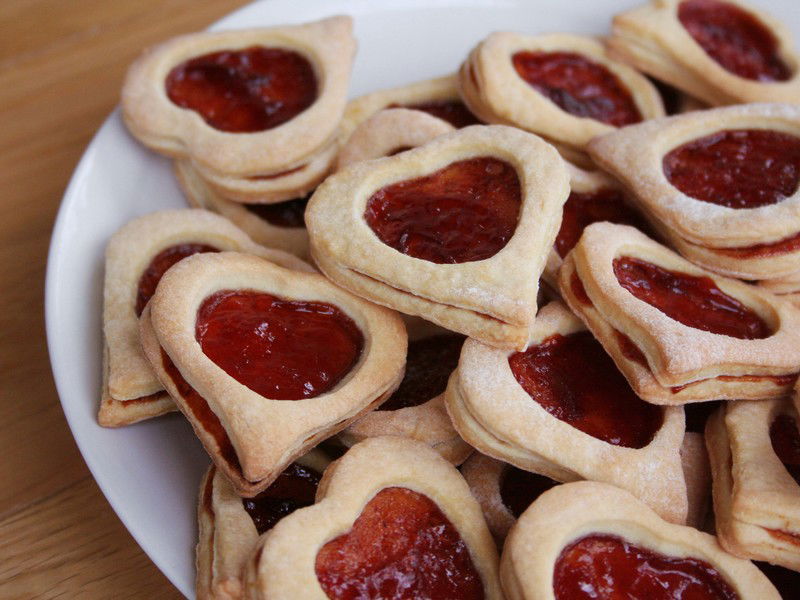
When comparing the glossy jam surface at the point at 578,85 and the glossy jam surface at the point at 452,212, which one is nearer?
the glossy jam surface at the point at 452,212

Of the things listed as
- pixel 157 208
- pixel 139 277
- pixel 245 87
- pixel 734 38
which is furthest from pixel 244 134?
pixel 734 38

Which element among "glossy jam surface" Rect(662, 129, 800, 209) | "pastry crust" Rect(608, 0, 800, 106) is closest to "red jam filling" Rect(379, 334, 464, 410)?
"glossy jam surface" Rect(662, 129, 800, 209)

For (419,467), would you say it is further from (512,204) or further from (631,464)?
(512,204)

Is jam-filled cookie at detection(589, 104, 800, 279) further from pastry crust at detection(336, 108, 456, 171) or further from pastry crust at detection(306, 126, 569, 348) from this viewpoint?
pastry crust at detection(336, 108, 456, 171)

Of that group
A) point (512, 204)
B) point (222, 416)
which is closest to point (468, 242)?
point (512, 204)

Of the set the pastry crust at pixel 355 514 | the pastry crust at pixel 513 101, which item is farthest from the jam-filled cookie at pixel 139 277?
the pastry crust at pixel 513 101

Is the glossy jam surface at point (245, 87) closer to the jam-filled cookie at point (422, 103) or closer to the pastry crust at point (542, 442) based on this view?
the jam-filled cookie at point (422, 103)

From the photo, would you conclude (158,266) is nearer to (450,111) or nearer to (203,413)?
(203,413)
